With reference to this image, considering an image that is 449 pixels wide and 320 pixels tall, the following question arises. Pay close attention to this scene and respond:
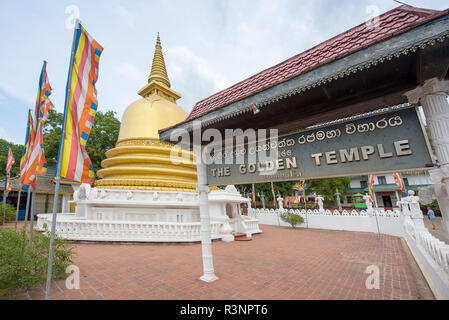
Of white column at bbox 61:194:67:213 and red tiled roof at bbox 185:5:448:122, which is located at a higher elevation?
red tiled roof at bbox 185:5:448:122

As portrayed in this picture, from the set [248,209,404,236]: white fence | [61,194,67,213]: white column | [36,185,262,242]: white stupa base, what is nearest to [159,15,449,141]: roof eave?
[36,185,262,242]: white stupa base

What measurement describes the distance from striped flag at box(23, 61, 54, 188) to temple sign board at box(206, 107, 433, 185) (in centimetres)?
532

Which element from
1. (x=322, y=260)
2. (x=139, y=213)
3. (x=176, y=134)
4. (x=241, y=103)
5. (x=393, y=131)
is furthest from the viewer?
(x=139, y=213)

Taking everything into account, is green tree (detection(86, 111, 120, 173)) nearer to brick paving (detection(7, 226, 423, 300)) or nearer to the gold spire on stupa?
the gold spire on stupa

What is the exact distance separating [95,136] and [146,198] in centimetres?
1564

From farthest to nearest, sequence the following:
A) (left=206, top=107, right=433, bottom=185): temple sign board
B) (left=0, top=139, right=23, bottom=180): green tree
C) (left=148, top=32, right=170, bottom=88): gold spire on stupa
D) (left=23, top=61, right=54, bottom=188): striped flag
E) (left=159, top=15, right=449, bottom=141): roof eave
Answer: (left=0, top=139, right=23, bottom=180): green tree < (left=148, top=32, right=170, bottom=88): gold spire on stupa < (left=23, top=61, right=54, bottom=188): striped flag < (left=206, top=107, right=433, bottom=185): temple sign board < (left=159, top=15, right=449, bottom=141): roof eave

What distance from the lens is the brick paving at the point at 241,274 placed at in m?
3.99

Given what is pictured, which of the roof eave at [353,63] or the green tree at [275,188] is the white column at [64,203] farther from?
the roof eave at [353,63]

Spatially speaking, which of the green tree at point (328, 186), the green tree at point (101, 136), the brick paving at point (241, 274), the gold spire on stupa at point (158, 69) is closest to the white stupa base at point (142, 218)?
the brick paving at point (241, 274)

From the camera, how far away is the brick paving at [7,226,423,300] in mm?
3992
